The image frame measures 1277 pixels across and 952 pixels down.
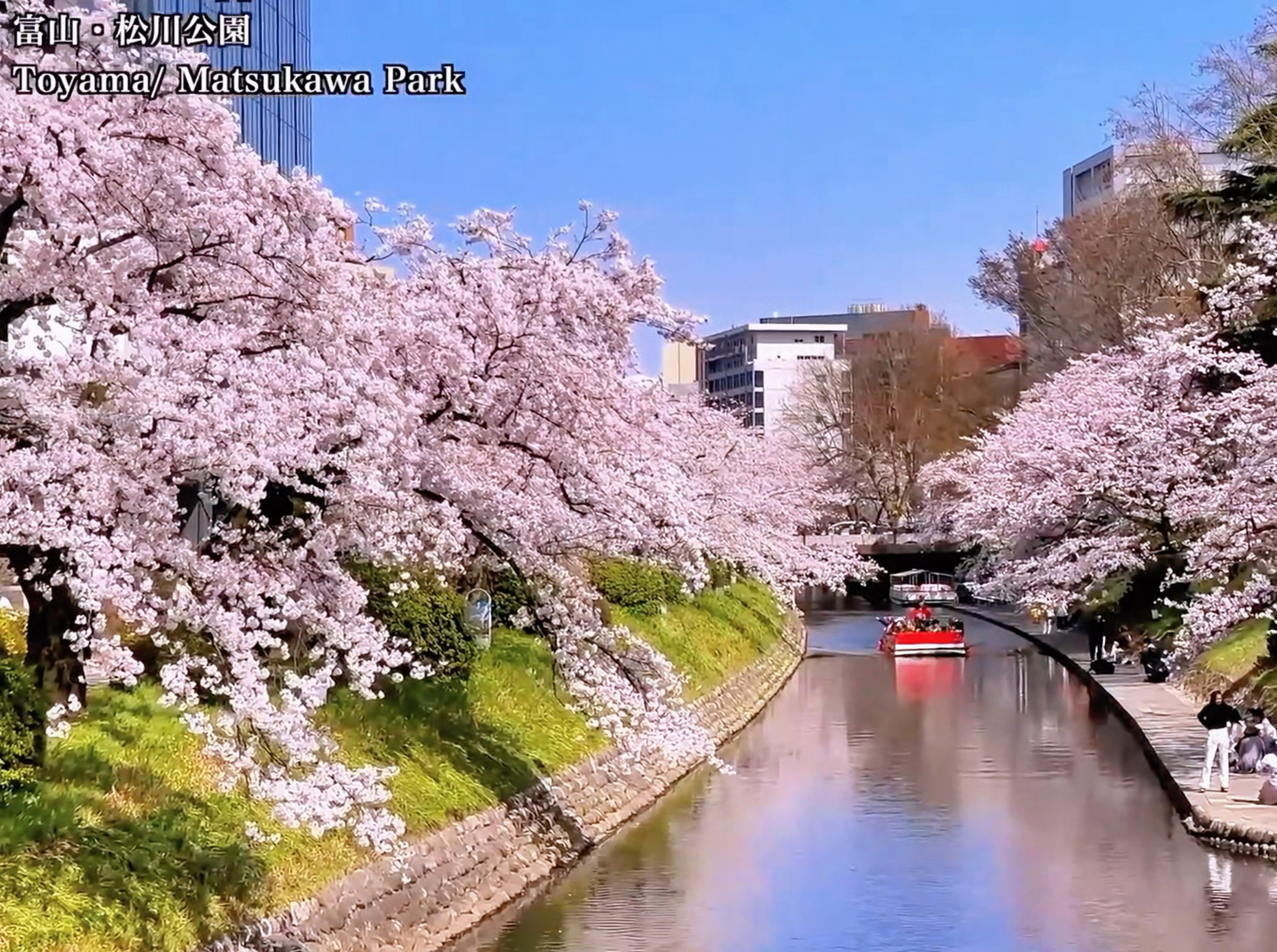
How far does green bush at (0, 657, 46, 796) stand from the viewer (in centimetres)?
1208

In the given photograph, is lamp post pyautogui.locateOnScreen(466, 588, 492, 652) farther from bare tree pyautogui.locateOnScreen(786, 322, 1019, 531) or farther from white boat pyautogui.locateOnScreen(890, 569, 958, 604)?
bare tree pyautogui.locateOnScreen(786, 322, 1019, 531)

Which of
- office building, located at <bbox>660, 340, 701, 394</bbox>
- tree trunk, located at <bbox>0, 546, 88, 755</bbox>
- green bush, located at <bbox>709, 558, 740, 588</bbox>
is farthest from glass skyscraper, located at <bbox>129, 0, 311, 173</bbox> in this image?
office building, located at <bbox>660, 340, 701, 394</bbox>

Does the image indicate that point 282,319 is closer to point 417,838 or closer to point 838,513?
point 417,838

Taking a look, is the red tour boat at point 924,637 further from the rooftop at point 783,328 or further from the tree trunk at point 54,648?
the rooftop at point 783,328

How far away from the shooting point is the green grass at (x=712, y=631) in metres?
33.3

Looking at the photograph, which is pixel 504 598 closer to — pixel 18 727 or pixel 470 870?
pixel 470 870

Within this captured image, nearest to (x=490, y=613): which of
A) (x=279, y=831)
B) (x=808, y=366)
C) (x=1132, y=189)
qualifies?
(x=279, y=831)

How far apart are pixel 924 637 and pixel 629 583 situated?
A: 21.2 meters

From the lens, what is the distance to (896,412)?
275ft

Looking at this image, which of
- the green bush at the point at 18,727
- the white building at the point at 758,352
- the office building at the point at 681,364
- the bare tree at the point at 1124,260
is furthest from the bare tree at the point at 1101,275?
the white building at the point at 758,352

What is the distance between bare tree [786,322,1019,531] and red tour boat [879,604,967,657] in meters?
24.8

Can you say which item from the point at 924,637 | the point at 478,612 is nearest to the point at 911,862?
the point at 478,612

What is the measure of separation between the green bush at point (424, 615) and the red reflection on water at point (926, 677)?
2241 centimetres

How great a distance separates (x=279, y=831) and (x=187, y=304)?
4.51m
